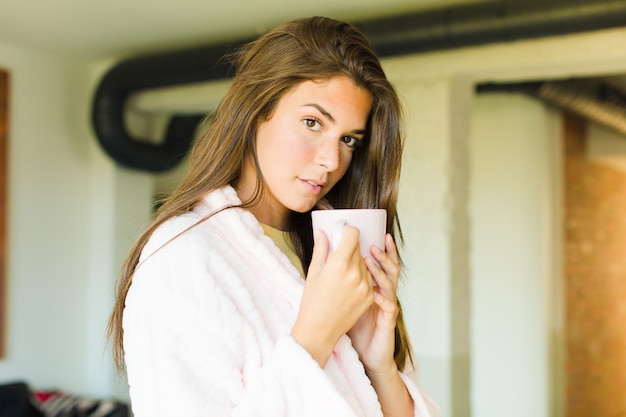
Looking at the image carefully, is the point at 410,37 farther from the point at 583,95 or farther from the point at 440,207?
the point at 583,95

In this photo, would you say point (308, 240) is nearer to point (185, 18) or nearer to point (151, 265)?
point (151, 265)

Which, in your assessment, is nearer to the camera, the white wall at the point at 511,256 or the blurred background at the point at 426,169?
the blurred background at the point at 426,169

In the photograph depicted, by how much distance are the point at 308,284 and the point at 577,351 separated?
191 inches

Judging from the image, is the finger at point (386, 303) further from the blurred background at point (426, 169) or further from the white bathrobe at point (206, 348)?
the blurred background at point (426, 169)

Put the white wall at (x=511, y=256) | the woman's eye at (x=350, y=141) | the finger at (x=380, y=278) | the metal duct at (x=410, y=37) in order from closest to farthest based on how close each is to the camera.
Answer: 1. the finger at (x=380, y=278)
2. the woman's eye at (x=350, y=141)
3. the metal duct at (x=410, y=37)
4. the white wall at (x=511, y=256)

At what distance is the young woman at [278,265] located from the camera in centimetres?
92

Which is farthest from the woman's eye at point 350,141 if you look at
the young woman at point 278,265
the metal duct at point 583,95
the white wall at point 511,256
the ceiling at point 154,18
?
the white wall at point 511,256

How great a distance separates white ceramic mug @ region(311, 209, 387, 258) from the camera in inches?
38.7

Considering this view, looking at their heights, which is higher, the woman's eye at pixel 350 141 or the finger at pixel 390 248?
the woman's eye at pixel 350 141

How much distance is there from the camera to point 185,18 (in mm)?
3656

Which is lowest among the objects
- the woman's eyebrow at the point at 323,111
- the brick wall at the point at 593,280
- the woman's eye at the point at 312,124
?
the brick wall at the point at 593,280

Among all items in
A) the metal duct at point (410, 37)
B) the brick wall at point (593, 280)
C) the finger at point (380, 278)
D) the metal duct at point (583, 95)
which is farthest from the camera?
the brick wall at point (593, 280)

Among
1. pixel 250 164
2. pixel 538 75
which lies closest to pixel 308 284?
pixel 250 164

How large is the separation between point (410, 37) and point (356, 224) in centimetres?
234
